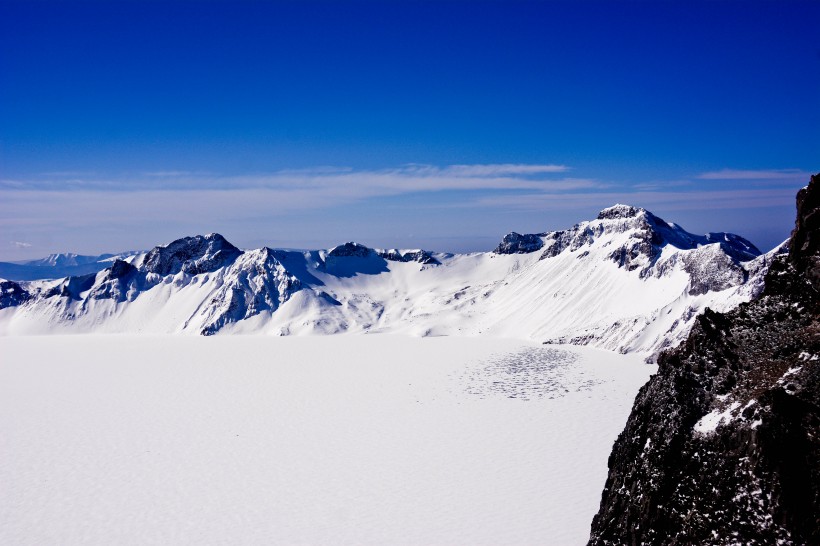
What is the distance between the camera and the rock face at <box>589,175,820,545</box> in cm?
1364

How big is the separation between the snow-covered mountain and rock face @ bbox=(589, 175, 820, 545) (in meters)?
54.3

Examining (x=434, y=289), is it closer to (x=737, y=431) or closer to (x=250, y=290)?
(x=250, y=290)

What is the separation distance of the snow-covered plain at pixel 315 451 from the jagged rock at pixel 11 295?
326 feet

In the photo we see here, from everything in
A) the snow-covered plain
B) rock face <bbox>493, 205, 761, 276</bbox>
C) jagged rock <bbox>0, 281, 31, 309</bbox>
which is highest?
rock face <bbox>493, 205, 761, 276</bbox>

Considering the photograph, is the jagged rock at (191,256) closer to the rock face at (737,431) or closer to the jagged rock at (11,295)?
the jagged rock at (11,295)

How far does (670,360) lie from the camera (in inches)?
722

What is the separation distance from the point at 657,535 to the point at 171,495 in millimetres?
25922

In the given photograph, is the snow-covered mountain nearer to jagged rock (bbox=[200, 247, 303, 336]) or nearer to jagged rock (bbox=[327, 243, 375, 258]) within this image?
jagged rock (bbox=[200, 247, 303, 336])

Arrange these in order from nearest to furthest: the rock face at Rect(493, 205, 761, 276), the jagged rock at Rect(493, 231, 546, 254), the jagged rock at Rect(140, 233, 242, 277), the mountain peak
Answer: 1. the rock face at Rect(493, 205, 761, 276)
2. the mountain peak
3. the jagged rock at Rect(140, 233, 242, 277)
4. the jagged rock at Rect(493, 231, 546, 254)

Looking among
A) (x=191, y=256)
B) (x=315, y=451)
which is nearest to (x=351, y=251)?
(x=191, y=256)

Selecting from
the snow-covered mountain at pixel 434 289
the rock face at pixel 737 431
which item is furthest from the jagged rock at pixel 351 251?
the rock face at pixel 737 431

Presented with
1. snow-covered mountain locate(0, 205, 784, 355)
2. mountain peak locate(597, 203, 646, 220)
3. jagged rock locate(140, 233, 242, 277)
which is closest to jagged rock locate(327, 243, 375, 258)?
snow-covered mountain locate(0, 205, 784, 355)

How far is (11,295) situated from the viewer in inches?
6068

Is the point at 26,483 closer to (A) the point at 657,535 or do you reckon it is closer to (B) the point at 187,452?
(B) the point at 187,452
